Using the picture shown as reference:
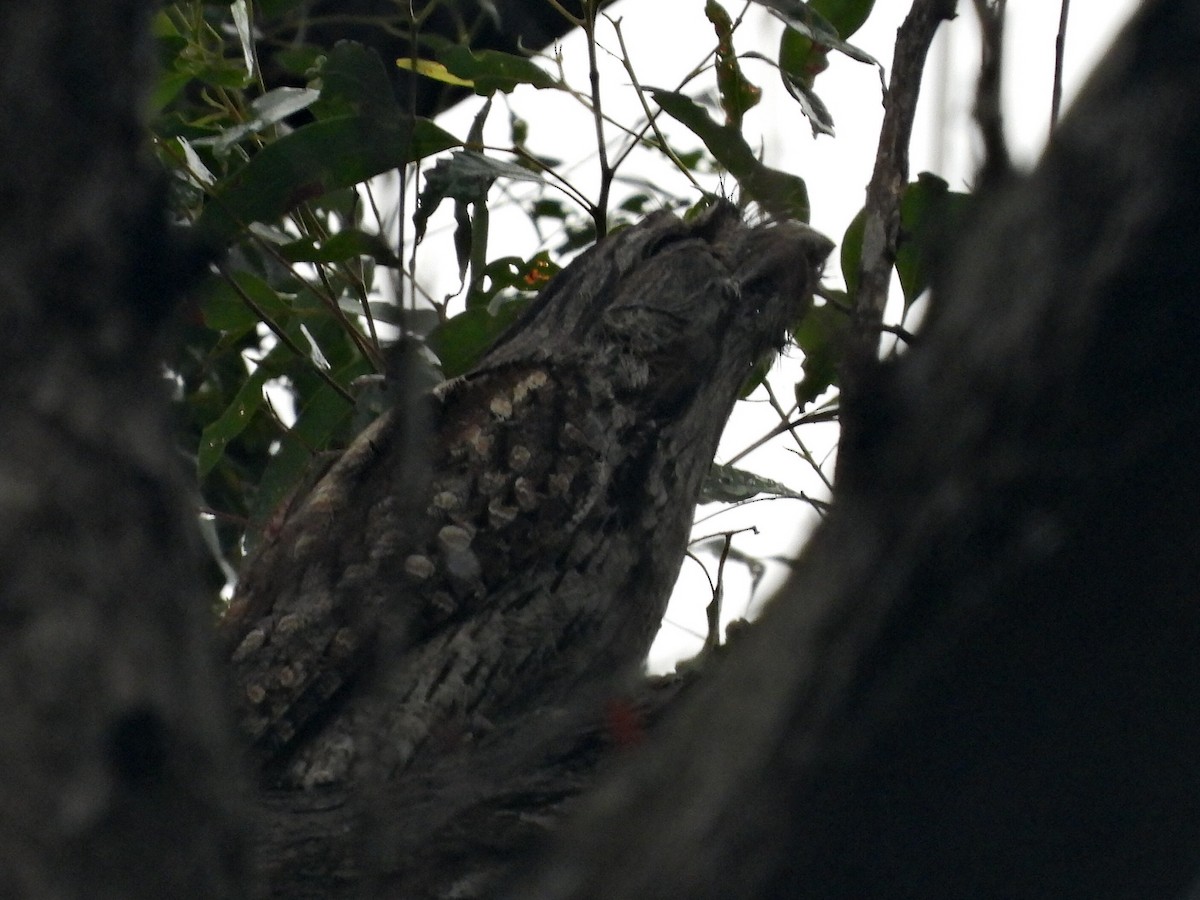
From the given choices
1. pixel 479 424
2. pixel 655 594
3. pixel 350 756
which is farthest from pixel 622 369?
pixel 350 756

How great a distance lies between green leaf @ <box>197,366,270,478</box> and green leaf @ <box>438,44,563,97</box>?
28.7 inches

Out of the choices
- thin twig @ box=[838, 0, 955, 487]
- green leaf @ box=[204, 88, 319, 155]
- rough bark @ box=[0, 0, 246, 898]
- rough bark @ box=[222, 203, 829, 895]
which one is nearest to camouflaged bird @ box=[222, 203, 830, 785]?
rough bark @ box=[222, 203, 829, 895]

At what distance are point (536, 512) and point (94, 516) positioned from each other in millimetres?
1852

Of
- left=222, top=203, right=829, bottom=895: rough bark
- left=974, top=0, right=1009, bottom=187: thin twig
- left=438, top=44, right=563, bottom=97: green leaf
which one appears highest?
left=438, top=44, right=563, bottom=97: green leaf

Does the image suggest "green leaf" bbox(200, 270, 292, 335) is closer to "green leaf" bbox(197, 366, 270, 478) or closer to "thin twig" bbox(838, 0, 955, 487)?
"green leaf" bbox(197, 366, 270, 478)

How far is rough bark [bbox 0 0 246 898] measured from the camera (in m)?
0.68

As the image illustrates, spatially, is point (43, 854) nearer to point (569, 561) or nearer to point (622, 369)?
point (569, 561)

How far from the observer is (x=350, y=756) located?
2285 mm

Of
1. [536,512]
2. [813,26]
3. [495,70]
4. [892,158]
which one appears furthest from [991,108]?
[536,512]

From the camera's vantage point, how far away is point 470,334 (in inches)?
107

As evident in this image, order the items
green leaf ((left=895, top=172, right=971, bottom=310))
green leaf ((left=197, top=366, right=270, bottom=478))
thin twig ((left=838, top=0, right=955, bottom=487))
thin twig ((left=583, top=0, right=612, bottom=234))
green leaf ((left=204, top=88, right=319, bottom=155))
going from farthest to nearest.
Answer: green leaf ((left=197, top=366, right=270, bottom=478)) → green leaf ((left=204, top=88, right=319, bottom=155)) → thin twig ((left=583, top=0, right=612, bottom=234)) → thin twig ((left=838, top=0, right=955, bottom=487)) → green leaf ((left=895, top=172, right=971, bottom=310))

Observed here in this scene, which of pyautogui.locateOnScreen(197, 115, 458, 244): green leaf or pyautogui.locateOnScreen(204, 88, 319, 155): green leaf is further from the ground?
pyautogui.locateOnScreen(204, 88, 319, 155): green leaf

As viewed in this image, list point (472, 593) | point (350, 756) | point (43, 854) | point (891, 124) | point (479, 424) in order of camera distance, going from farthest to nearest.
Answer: point (479, 424)
point (472, 593)
point (350, 756)
point (891, 124)
point (43, 854)

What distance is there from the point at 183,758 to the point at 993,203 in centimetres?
52
